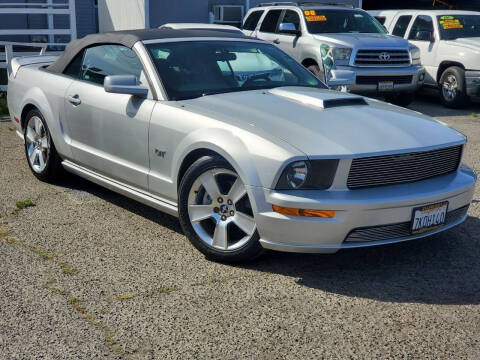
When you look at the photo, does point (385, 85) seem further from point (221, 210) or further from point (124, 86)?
point (221, 210)

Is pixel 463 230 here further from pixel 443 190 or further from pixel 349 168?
pixel 349 168

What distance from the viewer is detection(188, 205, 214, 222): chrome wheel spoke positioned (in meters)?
4.87

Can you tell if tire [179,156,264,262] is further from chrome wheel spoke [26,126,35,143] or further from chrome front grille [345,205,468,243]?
chrome wheel spoke [26,126,35,143]

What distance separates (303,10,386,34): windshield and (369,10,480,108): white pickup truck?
990 mm

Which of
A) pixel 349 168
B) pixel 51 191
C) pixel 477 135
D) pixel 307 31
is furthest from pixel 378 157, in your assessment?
pixel 307 31

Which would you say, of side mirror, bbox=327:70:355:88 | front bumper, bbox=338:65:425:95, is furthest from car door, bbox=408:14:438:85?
side mirror, bbox=327:70:355:88

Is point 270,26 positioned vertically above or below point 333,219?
below

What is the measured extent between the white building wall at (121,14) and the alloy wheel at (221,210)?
37.6ft

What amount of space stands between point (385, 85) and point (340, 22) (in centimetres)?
174

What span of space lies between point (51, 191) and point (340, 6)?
8.74 m

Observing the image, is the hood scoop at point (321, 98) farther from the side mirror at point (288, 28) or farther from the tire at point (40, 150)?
the side mirror at point (288, 28)

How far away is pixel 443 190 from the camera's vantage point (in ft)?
15.5

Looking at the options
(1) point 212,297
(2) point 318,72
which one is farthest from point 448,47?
(1) point 212,297

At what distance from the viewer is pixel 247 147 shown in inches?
178
